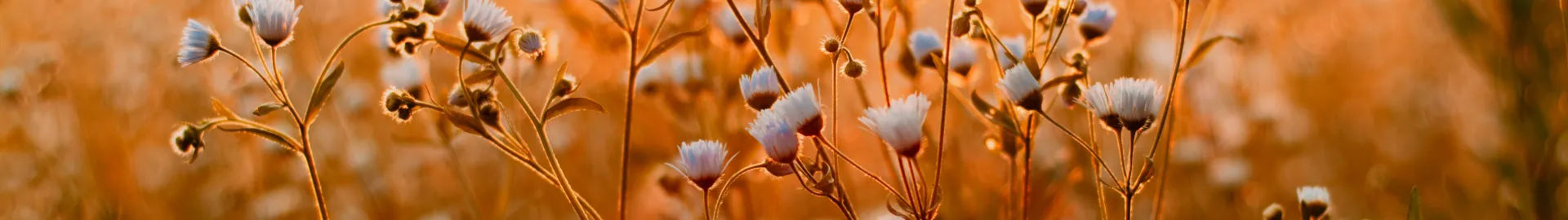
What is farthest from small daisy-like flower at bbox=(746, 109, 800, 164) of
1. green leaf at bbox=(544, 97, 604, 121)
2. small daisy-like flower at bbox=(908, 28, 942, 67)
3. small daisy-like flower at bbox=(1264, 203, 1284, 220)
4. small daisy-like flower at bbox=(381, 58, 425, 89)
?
small daisy-like flower at bbox=(381, 58, 425, 89)

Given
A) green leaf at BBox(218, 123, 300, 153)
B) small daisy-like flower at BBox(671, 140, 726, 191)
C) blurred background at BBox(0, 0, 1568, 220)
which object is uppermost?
blurred background at BBox(0, 0, 1568, 220)

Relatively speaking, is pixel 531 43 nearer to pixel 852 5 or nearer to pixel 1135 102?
pixel 852 5

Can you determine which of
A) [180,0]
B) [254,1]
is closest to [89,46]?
[180,0]

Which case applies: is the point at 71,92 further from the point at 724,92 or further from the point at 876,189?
the point at 876,189

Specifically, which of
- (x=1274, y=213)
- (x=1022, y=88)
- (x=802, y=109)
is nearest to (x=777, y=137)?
(x=802, y=109)

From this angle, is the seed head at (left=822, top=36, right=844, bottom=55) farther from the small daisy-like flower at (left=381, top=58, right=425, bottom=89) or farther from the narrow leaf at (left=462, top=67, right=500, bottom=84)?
the small daisy-like flower at (left=381, top=58, right=425, bottom=89)

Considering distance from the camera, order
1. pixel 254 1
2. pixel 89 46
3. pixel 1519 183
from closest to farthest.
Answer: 1. pixel 254 1
2. pixel 1519 183
3. pixel 89 46
